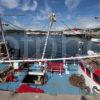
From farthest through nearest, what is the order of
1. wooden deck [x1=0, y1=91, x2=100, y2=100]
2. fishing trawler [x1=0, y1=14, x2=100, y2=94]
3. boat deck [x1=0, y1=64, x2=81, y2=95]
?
1. boat deck [x1=0, y1=64, x2=81, y2=95]
2. fishing trawler [x1=0, y1=14, x2=100, y2=94]
3. wooden deck [x1=0, y1=91, x2=100, y2=100]

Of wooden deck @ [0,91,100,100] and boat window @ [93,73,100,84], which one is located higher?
wooden deck @ [0,91,100,100]

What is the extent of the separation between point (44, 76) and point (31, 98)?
713 inches

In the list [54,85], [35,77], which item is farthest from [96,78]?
[35,77]

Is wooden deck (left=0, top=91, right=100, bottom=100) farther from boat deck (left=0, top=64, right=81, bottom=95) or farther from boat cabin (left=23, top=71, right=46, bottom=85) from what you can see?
boat cabin (left=23, top=71, right=46, bottom=85)

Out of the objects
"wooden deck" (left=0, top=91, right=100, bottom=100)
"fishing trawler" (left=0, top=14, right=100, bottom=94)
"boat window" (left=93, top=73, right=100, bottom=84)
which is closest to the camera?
"wooden deck" (left=0, top=91, right=100, bottom=100)

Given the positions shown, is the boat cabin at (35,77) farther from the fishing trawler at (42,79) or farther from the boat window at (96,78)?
the boat window at (96,78)

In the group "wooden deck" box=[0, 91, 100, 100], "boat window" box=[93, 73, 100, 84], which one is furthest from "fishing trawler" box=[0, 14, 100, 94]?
"wooden deck" box=[0, 91, 100, 100]

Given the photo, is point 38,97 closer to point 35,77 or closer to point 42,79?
point 42,79

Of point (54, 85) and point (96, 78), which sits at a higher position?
point (96, 78)

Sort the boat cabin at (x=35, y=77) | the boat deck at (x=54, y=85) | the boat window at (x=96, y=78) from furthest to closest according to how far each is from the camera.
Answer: the boat cabin at (x=35, y=77)
the boat deck at (x=54, y=85)
the boat window at (x=96, y=78)

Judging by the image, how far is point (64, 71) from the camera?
33.3 meters

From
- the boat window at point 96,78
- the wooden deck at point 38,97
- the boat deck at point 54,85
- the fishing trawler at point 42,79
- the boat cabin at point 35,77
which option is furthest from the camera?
the boat cabin at point 35,77

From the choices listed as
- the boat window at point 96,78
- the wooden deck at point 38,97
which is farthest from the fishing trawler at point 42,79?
the wooden deck at point 38,97

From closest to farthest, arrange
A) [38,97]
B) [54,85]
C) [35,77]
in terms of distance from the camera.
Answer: [38,97] < [54,85] < [35,77]
